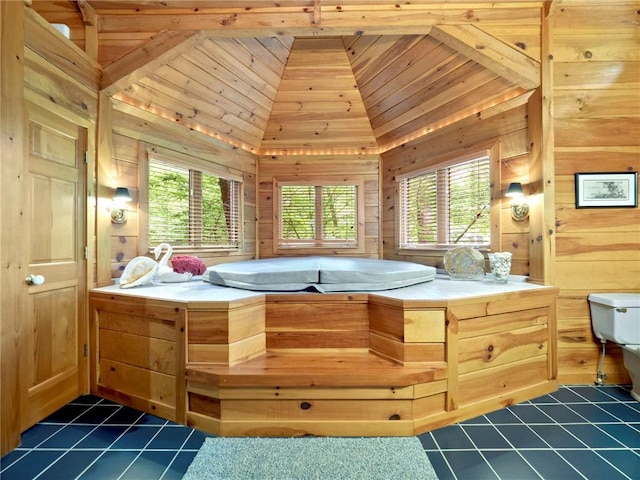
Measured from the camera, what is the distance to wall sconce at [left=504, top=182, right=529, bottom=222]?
2432 mm

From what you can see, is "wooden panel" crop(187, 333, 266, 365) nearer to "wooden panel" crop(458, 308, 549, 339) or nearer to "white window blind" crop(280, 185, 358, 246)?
"wooden panel" crop(458, 308, 549, 339)

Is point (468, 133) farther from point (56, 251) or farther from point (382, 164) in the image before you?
point (56, 251)

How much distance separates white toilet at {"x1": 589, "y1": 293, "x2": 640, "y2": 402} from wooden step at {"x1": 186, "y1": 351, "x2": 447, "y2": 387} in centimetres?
136

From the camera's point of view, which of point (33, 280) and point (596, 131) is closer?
point (33, 280)

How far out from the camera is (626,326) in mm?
2154

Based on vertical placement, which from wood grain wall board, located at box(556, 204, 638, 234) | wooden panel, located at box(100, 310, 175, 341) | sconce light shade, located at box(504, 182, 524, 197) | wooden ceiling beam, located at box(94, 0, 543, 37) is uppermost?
wooden ceiling beam, located at box(94, 0, 543, 37)

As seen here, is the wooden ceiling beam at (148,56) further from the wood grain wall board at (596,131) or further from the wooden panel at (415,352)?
the wood grain wall board at (596,131)

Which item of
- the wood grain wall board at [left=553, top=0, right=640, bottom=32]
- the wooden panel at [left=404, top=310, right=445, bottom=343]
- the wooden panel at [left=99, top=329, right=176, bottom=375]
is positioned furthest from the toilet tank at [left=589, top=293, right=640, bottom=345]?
the wooden panel at [left=99, top=329, right=176, bottom=375]

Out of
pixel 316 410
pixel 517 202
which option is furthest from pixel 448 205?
pixel 316 410

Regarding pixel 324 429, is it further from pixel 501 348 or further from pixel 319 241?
pixel 319 241

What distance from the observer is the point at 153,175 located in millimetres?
2883

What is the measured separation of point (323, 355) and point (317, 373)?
0.86 feet

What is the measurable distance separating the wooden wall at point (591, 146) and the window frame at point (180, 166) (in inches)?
122

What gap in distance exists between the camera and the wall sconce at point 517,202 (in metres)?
2.43
